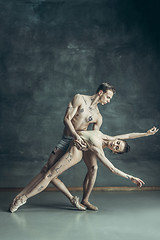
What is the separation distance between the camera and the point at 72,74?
5953 mm

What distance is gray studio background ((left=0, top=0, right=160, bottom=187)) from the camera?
586 centimetres

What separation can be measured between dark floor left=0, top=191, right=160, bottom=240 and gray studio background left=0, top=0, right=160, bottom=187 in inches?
26.7

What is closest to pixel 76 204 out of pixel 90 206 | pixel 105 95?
pixel 90 206

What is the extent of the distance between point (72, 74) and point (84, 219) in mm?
2693

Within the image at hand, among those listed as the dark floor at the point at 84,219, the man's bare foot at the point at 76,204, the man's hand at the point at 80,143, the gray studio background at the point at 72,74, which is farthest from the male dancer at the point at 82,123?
the gray studio background at the point at 72,74

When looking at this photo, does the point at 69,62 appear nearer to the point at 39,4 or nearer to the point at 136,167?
the point at 39,4

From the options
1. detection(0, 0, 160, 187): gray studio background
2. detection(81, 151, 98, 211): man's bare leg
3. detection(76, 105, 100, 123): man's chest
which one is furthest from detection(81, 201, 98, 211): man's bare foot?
detection(0, 0, 160, 187): gray studio background

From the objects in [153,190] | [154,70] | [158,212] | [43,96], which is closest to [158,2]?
[154,70]

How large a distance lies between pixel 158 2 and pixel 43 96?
2548 mm

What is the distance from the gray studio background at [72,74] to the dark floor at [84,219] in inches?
26.7

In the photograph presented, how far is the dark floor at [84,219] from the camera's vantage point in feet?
11.6

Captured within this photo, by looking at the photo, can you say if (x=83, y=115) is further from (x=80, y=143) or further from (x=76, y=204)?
(x=76, y=204)

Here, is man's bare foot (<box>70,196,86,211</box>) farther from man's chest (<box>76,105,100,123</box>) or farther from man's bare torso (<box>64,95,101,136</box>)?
man's chest (<box>76,105,100,123</box>)

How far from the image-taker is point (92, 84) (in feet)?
19.5
